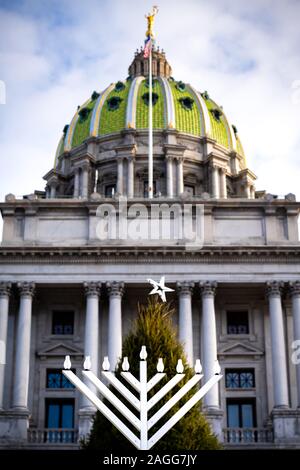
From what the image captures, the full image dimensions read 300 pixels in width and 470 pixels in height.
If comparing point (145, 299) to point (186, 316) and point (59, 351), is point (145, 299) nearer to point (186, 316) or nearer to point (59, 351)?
point (186, 316)

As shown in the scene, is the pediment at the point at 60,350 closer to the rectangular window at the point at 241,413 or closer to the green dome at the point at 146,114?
the rectangular window at the point at 241,413

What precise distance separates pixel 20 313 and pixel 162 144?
30415 millimetres

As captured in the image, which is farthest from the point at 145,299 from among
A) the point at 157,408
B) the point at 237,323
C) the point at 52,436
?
the point at 157,408

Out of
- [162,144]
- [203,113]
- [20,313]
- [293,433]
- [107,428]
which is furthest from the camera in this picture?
[203,113]

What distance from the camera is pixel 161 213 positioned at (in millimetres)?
56719

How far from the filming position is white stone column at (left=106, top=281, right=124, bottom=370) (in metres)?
53.2

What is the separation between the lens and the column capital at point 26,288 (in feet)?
178

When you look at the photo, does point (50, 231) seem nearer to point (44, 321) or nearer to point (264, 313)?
point (44, 321)

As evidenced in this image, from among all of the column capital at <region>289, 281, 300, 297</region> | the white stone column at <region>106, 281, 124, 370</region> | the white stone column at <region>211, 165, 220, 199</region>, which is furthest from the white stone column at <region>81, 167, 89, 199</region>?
the column capital at <region>289, 281, 300, 297</region>

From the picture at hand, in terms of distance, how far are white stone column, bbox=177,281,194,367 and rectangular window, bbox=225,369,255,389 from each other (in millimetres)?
3453

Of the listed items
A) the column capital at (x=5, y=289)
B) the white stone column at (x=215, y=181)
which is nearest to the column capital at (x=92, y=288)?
the column capital at (x=5, y=289)

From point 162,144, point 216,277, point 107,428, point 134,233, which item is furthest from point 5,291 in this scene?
point 162,144

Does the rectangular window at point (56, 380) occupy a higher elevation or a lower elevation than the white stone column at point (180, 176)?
lower

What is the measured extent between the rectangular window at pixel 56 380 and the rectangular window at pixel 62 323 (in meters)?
2.56
